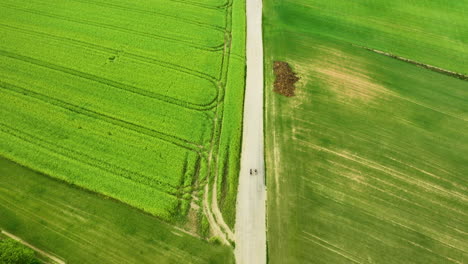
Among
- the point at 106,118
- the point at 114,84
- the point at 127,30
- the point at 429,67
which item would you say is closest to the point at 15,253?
the point at 106,118

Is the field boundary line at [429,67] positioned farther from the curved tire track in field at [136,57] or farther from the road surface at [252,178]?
the curved tire track in field at [136,57]

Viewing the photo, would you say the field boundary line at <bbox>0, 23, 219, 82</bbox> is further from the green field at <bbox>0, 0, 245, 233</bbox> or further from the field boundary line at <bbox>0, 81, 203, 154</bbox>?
the field boundary line at <bbox>0, 81, 203, 154</bbox>

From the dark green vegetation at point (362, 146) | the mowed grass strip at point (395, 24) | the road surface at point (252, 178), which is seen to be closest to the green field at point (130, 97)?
the road surface at point (252, 178)

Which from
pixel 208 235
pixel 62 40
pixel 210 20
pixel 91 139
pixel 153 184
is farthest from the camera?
pixel 210 20

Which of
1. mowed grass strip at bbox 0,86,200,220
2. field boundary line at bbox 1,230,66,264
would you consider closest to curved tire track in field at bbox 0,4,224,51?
mowed grass strip at bbox 0,86,200,220

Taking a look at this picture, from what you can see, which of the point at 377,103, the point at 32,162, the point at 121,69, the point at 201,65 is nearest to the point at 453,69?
the point at 377,103

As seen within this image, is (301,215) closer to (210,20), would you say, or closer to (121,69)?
(121,69)
